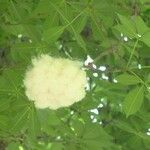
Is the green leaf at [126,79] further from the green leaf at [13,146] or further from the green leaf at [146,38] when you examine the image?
the green leaf at [13,146]

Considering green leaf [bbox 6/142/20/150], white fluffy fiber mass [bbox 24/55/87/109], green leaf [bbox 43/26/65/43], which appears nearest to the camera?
white fluffy fiber mass [bbox 24/55/87/109]

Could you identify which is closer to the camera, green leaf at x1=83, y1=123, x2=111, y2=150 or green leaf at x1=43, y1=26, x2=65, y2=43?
green leaf at x1=43, y1=26, x2=65, y2=43

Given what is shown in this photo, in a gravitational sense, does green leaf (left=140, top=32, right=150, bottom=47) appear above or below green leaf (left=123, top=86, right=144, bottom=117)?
above

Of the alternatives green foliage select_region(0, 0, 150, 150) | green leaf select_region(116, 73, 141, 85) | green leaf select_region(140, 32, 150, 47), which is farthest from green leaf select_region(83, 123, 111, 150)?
green leaf select_region(140, 32, 150, 47)

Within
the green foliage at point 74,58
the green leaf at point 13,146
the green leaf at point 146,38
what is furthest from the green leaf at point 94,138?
the green leaf at point 146,38

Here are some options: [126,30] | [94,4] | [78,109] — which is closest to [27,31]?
[94,4]

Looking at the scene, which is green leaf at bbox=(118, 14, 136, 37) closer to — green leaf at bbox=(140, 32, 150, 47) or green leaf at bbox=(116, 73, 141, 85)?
green leaf at bbox=(140, 32, 150, 47)

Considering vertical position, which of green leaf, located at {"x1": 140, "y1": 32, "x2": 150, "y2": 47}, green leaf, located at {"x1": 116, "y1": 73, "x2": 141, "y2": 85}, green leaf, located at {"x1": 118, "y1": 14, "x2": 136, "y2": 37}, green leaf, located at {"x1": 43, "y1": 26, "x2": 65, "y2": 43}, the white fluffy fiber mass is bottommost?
the white fluffy fiber mass

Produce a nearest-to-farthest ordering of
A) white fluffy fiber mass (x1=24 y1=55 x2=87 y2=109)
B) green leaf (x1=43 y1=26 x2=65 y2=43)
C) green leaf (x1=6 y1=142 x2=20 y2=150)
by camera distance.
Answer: white fluffy fiber mass (x1=24 y1=55 x2=87 y2=109) < green leaf (x1=43 y1=26 x2=65 y2=43) < green leaf (x1=6 y1=142 x2=20 y2=150)
